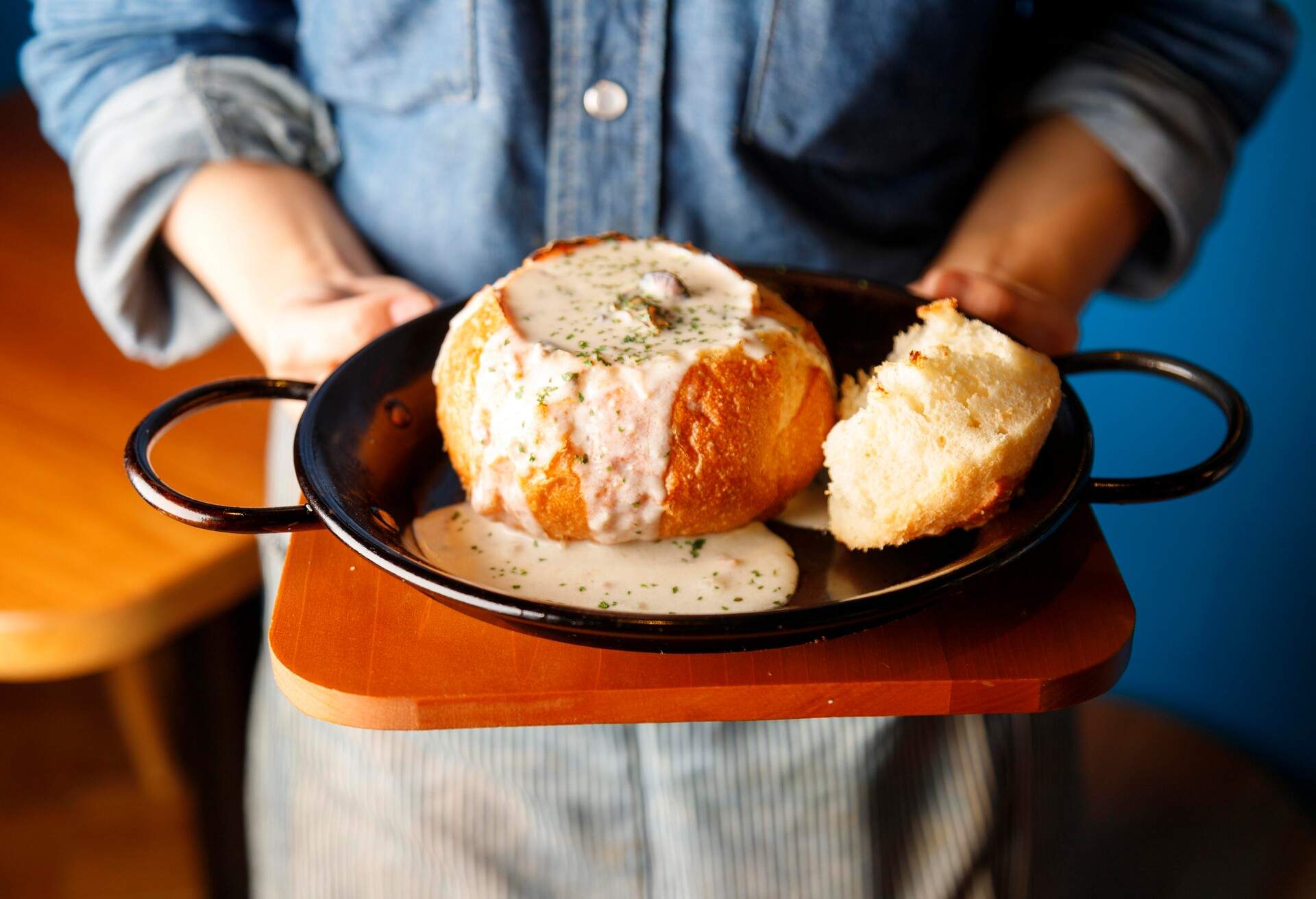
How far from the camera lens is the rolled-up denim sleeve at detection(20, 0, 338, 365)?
3.84ft

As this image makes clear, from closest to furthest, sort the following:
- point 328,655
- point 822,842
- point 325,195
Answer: point 328,655 → point 822,842 → point 325,195

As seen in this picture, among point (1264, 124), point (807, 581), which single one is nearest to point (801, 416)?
point (807, 581)

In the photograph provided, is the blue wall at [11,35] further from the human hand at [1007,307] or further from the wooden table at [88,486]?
the human hand at [1007,307]

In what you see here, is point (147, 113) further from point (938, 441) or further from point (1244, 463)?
point (1244, 463)

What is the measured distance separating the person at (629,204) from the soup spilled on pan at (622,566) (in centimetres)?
23

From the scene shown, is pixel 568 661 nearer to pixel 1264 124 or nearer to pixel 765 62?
pixel 765 62

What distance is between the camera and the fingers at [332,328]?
100 cm

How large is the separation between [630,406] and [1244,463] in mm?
1617

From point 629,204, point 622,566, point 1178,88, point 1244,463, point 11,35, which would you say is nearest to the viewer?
point 622,566

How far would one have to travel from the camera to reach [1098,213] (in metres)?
1.24

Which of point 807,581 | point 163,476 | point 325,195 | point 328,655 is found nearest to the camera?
point 328,655

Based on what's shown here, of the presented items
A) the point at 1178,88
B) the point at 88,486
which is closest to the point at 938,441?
the point at 1178,88

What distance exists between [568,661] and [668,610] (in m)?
0.10

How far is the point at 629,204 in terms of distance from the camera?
1.15 metres
